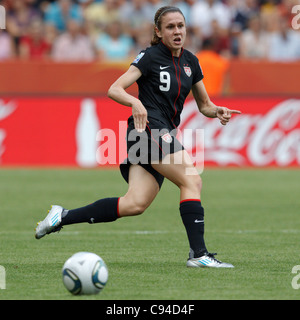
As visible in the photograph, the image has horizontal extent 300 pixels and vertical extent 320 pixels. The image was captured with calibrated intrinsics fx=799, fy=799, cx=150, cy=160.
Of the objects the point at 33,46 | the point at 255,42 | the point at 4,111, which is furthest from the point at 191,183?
the point at 255,42

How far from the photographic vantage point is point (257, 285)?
5875 mm

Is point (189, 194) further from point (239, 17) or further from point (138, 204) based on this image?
point (239, 17)

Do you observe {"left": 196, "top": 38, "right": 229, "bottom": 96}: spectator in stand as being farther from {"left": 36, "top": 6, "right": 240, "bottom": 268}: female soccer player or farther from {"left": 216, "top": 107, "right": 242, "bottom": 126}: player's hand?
{"left": 36, "top": 6, "right": 240, "bottom": 268}: female soccer player

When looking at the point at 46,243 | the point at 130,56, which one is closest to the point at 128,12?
the point at 130,56

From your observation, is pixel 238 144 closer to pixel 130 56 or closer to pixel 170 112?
pixel 130 56

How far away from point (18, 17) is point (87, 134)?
14.3 feet

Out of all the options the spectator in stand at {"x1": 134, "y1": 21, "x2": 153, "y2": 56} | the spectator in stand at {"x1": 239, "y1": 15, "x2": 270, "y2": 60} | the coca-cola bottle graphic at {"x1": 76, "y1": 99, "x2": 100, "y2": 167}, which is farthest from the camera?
the spectator in stand at {"x1": 239, "y1": 15, "x2": 270, "y2": 60}

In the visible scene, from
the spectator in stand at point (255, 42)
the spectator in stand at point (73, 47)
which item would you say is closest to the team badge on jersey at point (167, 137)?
the spectator in stand at point (73, 47)

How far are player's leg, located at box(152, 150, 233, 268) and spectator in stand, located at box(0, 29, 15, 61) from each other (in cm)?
1244

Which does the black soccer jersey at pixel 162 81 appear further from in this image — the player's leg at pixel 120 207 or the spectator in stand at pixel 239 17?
the spectator in stand at pixel 239 17

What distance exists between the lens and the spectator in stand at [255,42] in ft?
62.8

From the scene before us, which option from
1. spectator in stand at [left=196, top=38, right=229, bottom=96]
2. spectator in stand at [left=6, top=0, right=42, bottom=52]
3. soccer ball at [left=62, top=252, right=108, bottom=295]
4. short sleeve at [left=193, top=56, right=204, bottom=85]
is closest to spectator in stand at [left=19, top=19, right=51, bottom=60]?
spectator in stand at [left=6, top=0, right=42, bottom=52]

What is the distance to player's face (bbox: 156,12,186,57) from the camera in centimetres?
689

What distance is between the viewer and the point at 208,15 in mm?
20062
